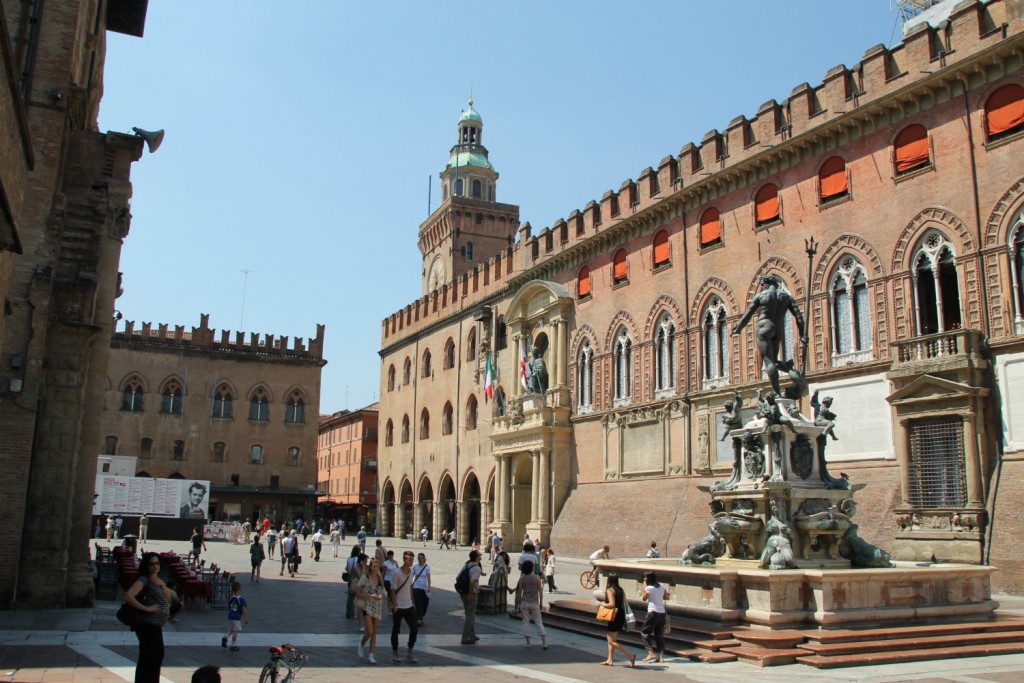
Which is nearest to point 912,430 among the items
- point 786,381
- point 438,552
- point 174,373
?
point 786,381

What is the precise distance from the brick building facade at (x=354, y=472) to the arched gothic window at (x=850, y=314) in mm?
43973

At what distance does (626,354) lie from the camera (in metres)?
31.3

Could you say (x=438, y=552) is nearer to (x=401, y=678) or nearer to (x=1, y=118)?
(x=401, y=678)

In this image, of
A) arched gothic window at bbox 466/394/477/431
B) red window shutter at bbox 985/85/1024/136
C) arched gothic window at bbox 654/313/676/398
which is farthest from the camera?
arched gothic window at bbox 466/394/477/431

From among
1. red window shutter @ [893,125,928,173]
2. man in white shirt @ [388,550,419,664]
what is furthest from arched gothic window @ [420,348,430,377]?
man in white shirt @ [388,550,419,664]

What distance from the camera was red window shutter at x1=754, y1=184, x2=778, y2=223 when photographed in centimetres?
2586

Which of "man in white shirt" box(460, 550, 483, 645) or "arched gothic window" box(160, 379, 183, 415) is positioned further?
"arched gothic window" box(160, 379, 183, 415)

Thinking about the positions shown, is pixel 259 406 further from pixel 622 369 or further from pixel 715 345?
pixel 715 345

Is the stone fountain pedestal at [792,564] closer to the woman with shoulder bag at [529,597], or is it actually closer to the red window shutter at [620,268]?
the woman with shoulder bag at [529,597]

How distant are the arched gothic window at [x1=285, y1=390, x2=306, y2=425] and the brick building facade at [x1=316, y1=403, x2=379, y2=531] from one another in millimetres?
9247

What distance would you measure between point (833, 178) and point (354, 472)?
49619 millimetres

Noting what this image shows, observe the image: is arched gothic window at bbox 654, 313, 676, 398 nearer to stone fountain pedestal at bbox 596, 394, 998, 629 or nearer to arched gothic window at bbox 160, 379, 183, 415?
stone fountain pedestal at bbox 596, 394, 998, 629

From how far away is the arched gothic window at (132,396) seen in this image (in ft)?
165

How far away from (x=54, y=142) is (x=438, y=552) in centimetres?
2606
